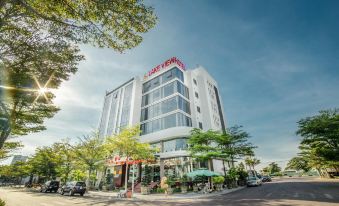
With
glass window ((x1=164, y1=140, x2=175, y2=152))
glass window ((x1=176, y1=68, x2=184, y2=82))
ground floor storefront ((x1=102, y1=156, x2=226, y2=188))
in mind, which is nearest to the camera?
ground floor storefront ((x1=102, y1=156, x2=226, y2=188))

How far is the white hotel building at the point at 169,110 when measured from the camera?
109 feet

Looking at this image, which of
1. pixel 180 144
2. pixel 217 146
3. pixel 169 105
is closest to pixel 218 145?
pixel 217 146

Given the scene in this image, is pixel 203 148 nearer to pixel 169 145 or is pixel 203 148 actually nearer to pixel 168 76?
pixel 169 145

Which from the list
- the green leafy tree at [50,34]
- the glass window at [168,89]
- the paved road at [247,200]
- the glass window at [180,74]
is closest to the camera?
the green leafy tree at [50,34]

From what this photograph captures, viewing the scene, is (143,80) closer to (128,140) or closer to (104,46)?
(128,140)

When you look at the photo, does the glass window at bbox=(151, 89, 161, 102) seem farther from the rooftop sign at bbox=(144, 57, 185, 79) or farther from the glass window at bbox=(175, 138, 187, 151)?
the glass window at bbox=(175, 138, 187, 151)

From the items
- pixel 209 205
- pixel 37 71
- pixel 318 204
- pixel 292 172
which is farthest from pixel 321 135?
pixel 292 172

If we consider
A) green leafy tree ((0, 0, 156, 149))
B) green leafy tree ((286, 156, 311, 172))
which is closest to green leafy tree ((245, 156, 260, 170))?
green leafy tree ((286, 156, 311, 172))

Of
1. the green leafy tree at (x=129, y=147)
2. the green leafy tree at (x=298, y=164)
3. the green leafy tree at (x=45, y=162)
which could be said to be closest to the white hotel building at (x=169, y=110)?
the green leafy tree at (x=129, y=147)

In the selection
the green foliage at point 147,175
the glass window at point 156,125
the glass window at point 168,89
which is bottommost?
the green foliage at point 147,175

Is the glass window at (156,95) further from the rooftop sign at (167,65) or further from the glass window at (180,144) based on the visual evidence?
the glass window at (180,144)

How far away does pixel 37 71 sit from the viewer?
11688 mm

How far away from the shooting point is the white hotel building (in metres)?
33.2

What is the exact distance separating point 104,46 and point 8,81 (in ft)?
22.2
